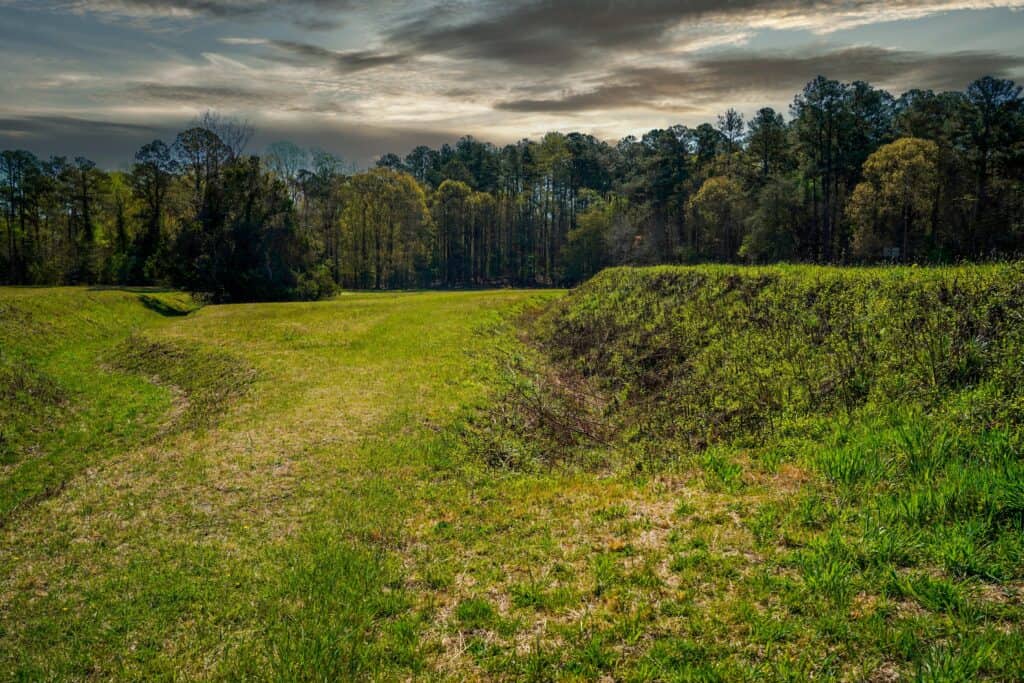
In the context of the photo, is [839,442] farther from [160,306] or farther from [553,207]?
[553,207]

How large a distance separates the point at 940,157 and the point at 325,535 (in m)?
58.4

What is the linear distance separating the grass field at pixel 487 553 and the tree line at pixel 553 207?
14476 mm

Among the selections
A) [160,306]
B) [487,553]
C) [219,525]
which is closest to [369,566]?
[487,553]

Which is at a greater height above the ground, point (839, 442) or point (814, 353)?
point (814, 353)

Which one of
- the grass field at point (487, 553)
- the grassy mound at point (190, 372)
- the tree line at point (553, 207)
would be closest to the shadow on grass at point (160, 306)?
the tree line at point (553, 207)

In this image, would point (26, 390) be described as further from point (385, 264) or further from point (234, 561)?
point (385, 264)

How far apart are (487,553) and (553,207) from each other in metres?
98.5

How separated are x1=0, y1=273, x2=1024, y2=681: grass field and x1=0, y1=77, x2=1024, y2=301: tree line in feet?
47.5

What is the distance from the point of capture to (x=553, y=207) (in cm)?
10206

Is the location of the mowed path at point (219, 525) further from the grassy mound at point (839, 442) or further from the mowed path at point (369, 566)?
the grassy mound at point (839, 442)

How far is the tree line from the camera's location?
1839 inches

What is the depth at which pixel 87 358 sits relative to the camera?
2478 centimetres

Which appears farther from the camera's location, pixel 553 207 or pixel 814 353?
pixel 553 207

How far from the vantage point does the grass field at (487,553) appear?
18.1 ft
